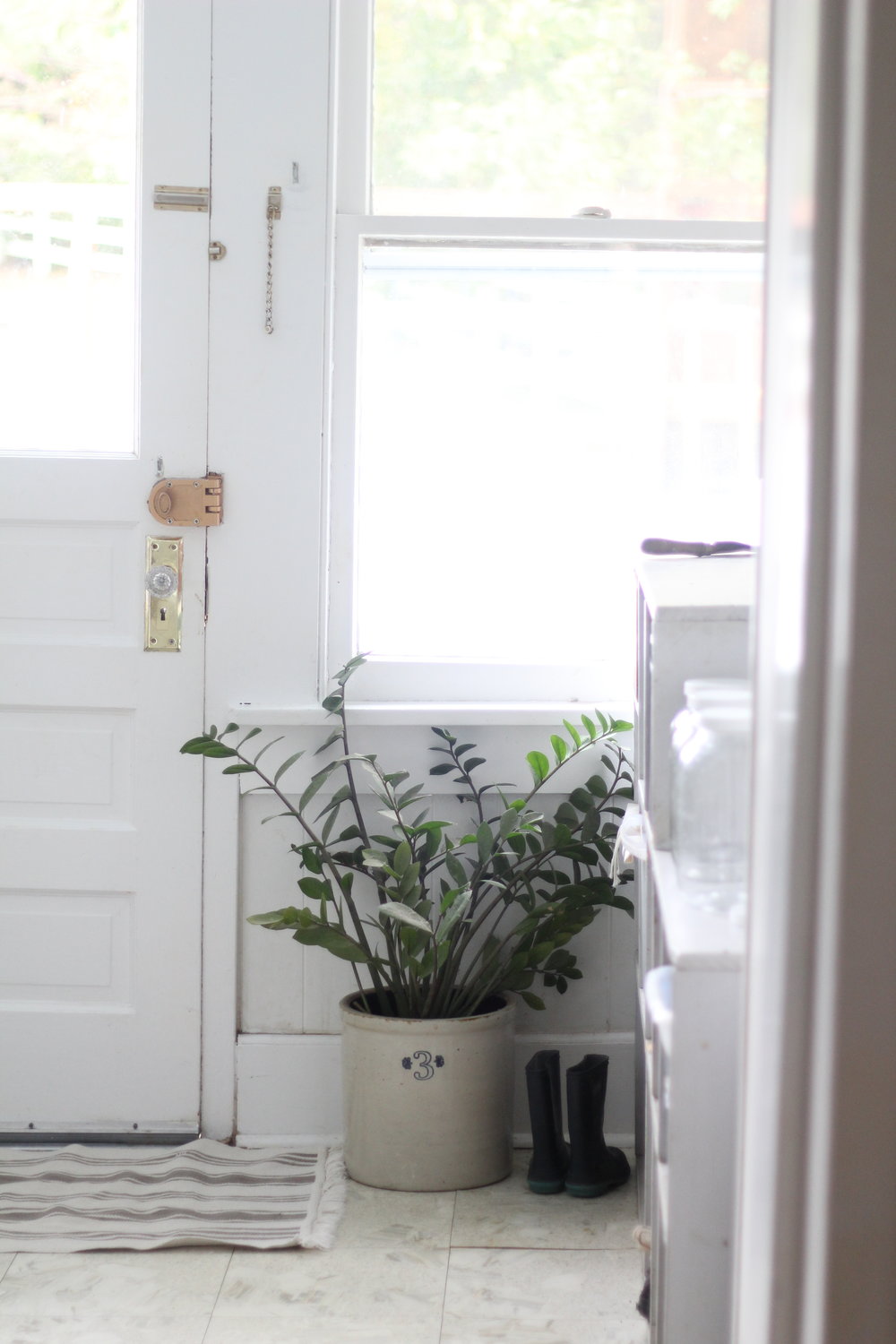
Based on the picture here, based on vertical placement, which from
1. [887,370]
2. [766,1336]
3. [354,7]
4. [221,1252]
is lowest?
[221,1252]

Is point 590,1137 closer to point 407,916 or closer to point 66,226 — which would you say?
point 407,916

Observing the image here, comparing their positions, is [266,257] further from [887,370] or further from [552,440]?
[887,370]

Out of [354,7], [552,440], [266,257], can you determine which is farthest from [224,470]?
[354,7]

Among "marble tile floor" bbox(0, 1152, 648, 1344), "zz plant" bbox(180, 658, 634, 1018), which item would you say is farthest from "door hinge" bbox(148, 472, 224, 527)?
"marble tile floor" bbox(0, 1152, 648, 1344)

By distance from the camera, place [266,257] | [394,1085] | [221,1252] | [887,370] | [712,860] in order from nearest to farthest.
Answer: [887,370]
[712,860]
[221,1252]
[394,1085]
[266,257]

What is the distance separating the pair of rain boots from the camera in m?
2.23

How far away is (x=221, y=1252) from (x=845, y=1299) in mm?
1707

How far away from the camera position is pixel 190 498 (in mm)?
2443

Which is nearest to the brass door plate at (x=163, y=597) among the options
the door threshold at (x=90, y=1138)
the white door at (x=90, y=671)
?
the white door at (x=90, y=671)

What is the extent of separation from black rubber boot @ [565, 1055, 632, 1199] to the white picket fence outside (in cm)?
172

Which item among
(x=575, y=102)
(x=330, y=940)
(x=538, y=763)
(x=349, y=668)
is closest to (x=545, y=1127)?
(x=330, y=940)

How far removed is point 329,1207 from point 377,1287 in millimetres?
252

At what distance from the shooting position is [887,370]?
1.90 feet

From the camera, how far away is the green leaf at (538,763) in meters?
2.34
